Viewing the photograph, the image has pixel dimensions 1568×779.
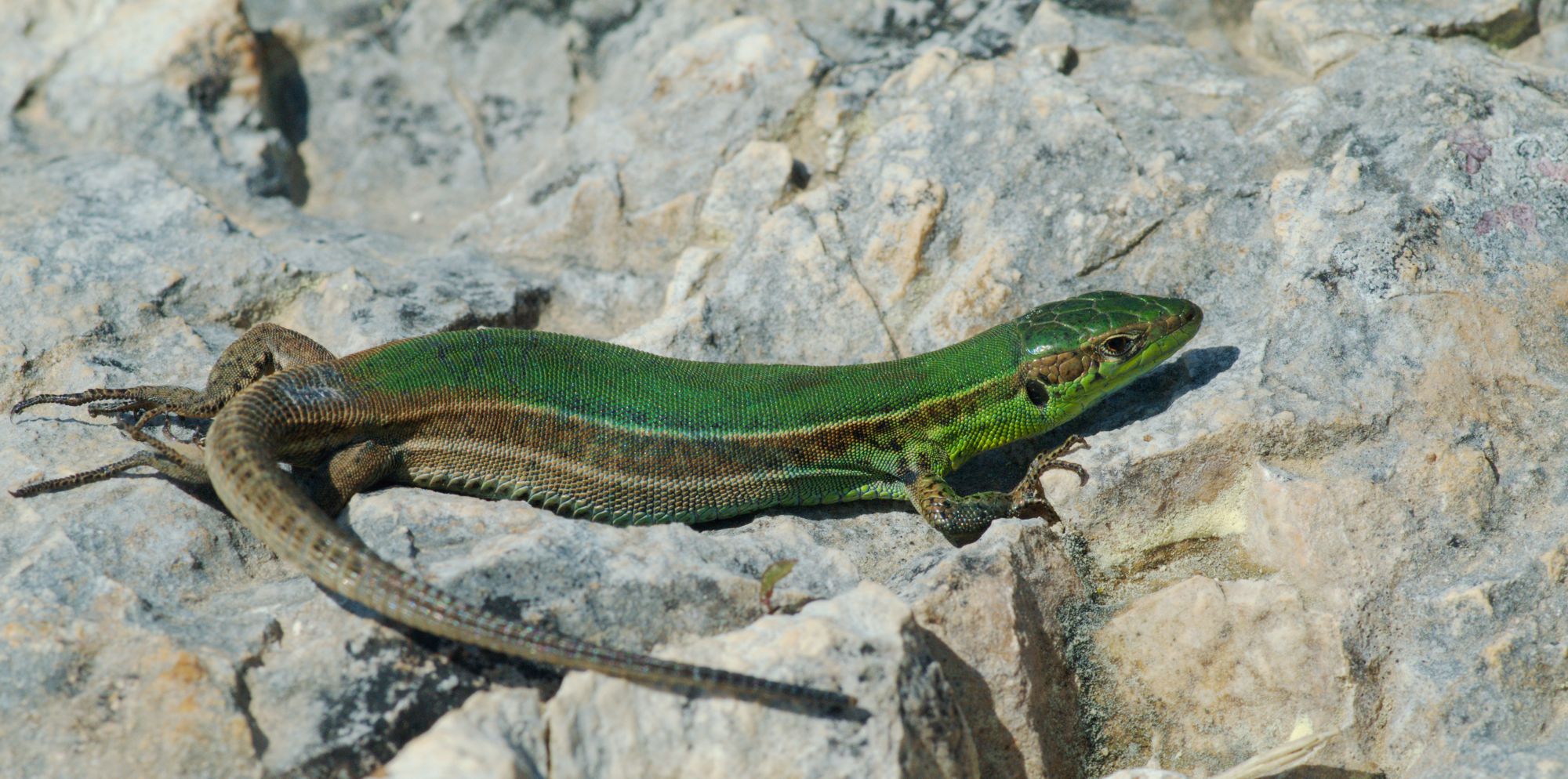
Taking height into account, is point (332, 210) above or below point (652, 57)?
below

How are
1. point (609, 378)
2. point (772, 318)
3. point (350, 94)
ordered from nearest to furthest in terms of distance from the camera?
point (609, 378), point (772, 318), point (350, 94)

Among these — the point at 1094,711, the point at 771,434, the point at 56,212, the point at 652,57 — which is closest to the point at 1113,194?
the point at 771,434

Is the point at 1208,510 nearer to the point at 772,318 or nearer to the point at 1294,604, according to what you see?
the point at 1294,604

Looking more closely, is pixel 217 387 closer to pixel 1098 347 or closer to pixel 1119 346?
pixel 1098 347

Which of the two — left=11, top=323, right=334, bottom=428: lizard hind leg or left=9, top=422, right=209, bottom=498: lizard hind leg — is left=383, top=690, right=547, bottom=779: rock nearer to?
left=9, top=422, right=209, bottom=498: lizard hind leg

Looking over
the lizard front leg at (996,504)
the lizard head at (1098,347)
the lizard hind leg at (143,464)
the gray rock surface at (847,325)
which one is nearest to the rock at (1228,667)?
the gray rock surface at (847,325)

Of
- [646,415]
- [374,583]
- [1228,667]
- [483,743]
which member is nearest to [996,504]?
[1228,667]

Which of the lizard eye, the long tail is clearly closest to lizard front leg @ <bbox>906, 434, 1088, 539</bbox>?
the lizard eye
